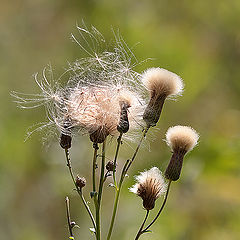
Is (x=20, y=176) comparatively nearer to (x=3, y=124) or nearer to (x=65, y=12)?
(x=3, y=124)

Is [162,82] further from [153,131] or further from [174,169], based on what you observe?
[153,131]

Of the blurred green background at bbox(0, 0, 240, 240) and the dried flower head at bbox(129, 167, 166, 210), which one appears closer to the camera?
the dried flower head at bbox(129, 167, 166, 210)

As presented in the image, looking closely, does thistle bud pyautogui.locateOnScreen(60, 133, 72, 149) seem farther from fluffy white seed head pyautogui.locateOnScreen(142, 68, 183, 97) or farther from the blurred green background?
the blurred green background

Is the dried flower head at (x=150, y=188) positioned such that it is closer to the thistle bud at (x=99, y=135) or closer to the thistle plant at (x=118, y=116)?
the thistle plant at (x=118, y=116)

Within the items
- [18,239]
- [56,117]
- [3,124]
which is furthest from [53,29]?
[56,117]

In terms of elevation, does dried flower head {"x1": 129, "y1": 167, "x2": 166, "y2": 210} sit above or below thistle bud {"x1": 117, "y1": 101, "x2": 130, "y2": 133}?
below

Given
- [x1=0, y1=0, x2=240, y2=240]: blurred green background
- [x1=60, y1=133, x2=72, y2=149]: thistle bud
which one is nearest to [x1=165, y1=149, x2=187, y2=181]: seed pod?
[x1=60, y1=133, x2=72, y2=149]: thistle bud

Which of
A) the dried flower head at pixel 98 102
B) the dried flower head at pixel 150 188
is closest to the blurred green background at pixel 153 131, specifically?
the dried flower head at pixel 98 102
